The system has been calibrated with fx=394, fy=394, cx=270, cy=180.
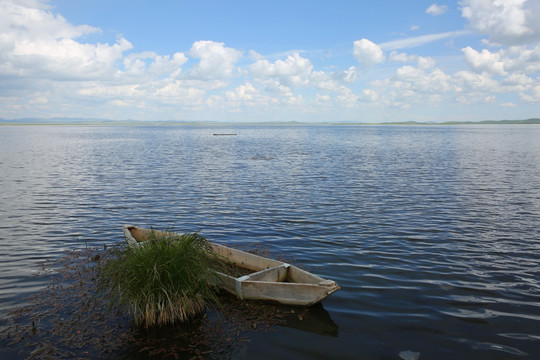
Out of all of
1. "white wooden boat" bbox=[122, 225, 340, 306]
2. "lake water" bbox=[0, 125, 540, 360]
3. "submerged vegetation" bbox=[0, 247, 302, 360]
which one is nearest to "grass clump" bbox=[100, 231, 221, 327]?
"submerged vegetation" bbox=[0, 247, 302, 360]

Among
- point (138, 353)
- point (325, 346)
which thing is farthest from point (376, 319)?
point (138, 353)

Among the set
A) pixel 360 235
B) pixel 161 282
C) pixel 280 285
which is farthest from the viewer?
pixel 360 235

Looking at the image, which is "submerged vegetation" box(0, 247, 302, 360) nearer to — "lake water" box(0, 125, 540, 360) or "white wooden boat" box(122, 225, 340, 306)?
"white wooden boat" box(122, 225, 340, 306)

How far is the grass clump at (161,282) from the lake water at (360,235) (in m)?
2.08

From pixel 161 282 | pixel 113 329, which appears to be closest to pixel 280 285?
pixel 161 282

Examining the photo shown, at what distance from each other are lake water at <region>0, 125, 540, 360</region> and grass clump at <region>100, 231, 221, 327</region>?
2078 mm

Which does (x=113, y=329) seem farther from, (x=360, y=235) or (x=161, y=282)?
(x=360, y=235)

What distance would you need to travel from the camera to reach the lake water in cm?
985

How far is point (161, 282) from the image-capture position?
9938mm

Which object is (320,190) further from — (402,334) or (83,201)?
(402,334)

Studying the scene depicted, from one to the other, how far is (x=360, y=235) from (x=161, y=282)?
10639 mm

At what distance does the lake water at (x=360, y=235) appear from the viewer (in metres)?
9.85

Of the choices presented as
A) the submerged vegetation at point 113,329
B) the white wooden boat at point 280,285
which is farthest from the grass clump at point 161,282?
the white wooden boat at point 280,285

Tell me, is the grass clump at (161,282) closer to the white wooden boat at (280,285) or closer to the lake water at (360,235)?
the white wooden boat at (280,285)
